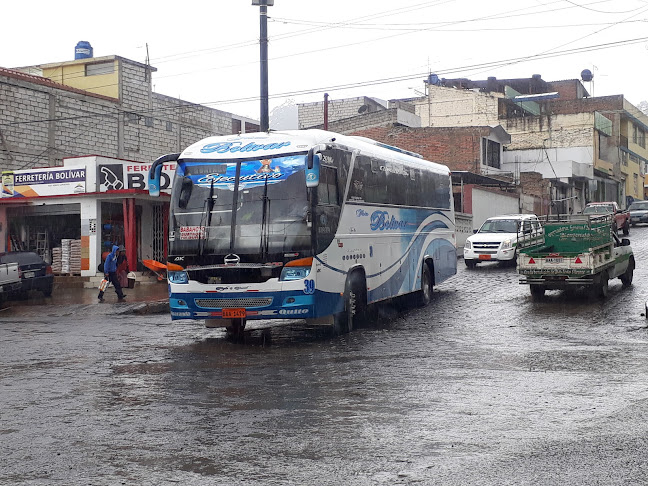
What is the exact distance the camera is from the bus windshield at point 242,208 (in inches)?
514

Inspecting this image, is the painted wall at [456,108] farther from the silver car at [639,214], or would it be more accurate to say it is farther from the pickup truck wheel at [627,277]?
the pickup truck wheel at [627,277]

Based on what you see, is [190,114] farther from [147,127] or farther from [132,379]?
[132,379]

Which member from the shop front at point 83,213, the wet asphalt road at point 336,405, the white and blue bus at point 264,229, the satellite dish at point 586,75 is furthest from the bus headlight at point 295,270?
the satellite dish at point 586,75

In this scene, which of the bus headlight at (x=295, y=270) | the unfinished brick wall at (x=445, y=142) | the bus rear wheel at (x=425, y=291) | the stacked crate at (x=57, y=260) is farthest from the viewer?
the unfinished brick wall at (x=445, y=142)

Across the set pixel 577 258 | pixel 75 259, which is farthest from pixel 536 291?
pixel 75 259

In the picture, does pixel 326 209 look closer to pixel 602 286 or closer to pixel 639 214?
pixel 602 286

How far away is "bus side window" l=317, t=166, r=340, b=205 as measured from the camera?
43.8 ft

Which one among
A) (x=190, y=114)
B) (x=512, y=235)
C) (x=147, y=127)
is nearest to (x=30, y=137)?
(x=147, y=127)

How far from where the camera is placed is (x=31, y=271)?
2420cm

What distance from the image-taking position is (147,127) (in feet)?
142

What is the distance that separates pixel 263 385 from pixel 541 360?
4.01m

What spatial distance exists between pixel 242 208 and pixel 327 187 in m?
1.50

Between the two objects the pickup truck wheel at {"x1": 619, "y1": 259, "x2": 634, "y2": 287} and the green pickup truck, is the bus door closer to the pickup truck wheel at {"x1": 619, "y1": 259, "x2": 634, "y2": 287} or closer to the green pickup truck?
the green pickup truck

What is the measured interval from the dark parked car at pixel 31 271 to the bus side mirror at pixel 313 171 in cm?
1381
